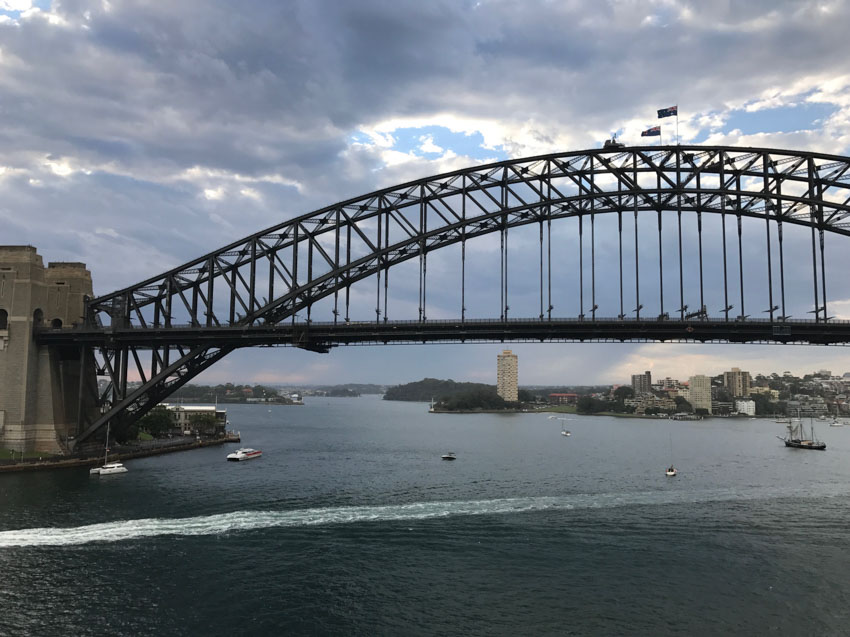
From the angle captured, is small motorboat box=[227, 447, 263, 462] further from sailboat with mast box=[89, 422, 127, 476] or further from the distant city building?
the distant city building

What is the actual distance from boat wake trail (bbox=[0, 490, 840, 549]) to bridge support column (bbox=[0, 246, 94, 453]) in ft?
95.7

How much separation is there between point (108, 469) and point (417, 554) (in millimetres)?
39421

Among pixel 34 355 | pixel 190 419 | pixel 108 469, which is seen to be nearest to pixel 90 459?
pixel 108 469

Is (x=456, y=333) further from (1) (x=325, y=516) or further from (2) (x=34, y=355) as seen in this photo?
(2) (x=34, y=355)

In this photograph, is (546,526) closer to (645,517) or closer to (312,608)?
(645,517)

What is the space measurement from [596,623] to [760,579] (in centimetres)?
1184

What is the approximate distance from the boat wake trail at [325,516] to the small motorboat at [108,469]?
819 inches

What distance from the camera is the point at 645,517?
45094mm

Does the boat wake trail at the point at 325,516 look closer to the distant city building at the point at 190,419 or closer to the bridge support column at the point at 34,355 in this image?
the bridge support column at the point at 34,355

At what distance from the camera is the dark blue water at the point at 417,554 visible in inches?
1035

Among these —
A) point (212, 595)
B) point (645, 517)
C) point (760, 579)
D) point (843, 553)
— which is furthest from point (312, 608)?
point (843, 553)

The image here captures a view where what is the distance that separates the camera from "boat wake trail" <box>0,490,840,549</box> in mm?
→ 36969

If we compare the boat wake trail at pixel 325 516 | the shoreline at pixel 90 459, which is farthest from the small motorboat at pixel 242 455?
the boat wake trail at pixel 325 516

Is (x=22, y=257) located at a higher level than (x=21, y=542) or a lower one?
higher
